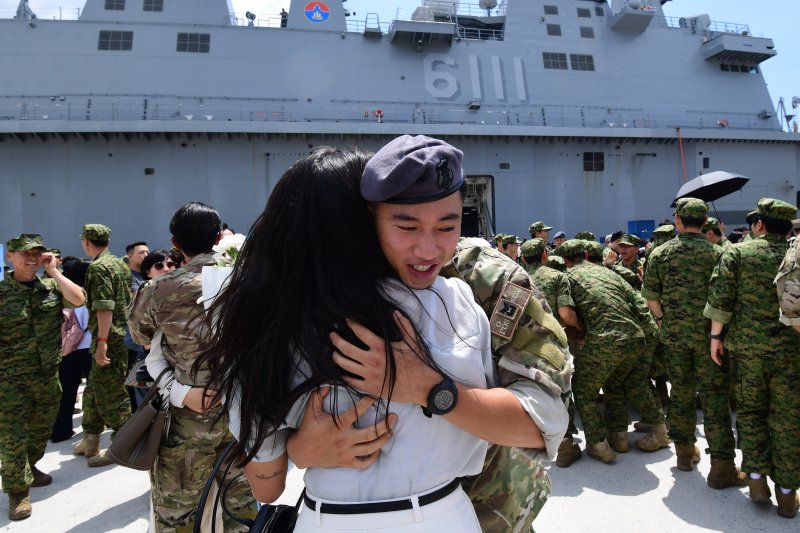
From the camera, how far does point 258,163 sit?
15516 mm

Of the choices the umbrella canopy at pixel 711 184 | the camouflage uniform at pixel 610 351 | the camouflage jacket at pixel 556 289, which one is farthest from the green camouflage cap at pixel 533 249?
the umbrella canopy at pixel 711 184

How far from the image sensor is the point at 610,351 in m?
3.80

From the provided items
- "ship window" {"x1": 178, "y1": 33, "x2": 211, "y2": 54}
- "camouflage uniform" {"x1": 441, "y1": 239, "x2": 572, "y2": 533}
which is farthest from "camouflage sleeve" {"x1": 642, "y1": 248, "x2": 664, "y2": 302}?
"ship window" {"x1": 178, "y1": 33, "x2": 211, "y2": 54}

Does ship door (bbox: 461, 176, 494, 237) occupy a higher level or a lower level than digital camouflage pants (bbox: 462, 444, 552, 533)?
higher

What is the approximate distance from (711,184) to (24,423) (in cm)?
884

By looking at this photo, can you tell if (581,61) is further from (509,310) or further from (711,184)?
(509,310)

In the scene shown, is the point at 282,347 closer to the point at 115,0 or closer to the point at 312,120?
the point at 312,120

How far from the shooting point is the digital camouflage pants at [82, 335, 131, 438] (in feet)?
14.3

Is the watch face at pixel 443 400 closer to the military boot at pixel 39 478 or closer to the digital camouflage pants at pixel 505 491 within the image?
the digital camouflage pants at pixel 505 491

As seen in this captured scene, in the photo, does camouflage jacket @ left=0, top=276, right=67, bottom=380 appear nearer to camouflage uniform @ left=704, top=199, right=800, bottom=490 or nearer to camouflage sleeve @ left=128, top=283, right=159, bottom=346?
camouflage sleeve @ left=128, top=283, right=159, bottom=346

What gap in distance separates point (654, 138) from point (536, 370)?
1952cm

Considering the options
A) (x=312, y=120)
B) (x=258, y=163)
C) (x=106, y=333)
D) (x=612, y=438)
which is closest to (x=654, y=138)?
(x=312, y=120)

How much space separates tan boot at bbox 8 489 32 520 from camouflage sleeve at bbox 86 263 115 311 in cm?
152

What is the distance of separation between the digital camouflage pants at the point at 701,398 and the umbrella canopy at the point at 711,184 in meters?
3.64
